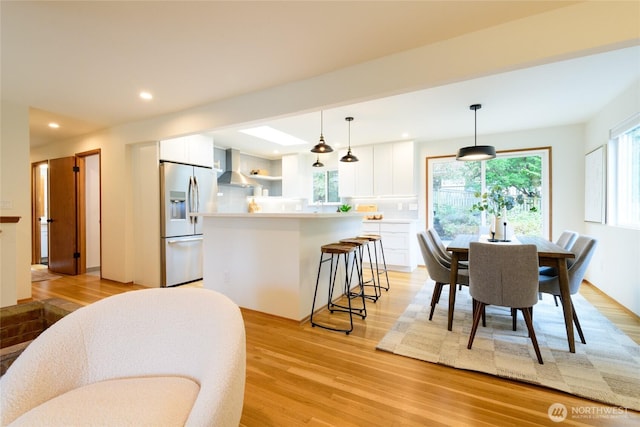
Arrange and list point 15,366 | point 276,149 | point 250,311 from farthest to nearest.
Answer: point 276,149 → point 250,311 → point 15,366

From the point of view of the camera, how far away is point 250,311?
3.24 metres

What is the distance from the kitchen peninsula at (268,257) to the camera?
2.96 meters

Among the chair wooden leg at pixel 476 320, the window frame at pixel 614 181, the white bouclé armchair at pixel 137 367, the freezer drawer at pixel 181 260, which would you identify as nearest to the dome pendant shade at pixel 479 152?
the window frame at pixel 614 181

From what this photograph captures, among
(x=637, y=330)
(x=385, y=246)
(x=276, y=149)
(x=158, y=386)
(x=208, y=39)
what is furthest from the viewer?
(x=276, y=149)

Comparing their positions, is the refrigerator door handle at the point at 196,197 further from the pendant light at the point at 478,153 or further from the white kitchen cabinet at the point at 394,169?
the pendant light at the point at 478,153

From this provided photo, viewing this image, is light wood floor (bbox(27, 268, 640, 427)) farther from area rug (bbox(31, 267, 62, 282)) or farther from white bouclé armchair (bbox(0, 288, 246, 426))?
area rug (bbox(31, 267, 62, 282))

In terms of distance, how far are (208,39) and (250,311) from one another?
108 inches

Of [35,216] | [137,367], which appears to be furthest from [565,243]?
[35,216]

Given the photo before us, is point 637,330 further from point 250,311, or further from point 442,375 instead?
point 250,311

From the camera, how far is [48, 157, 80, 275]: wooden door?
16.4 ft

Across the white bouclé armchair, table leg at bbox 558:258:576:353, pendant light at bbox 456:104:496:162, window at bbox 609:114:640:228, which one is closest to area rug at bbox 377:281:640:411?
table leg at bbox 558:258:576:353

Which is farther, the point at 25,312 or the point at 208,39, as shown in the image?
the point at 208,39

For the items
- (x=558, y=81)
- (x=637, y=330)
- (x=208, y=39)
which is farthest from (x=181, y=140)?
(x=637, y=330)

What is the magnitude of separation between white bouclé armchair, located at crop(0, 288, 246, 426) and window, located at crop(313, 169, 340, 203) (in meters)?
5.42
